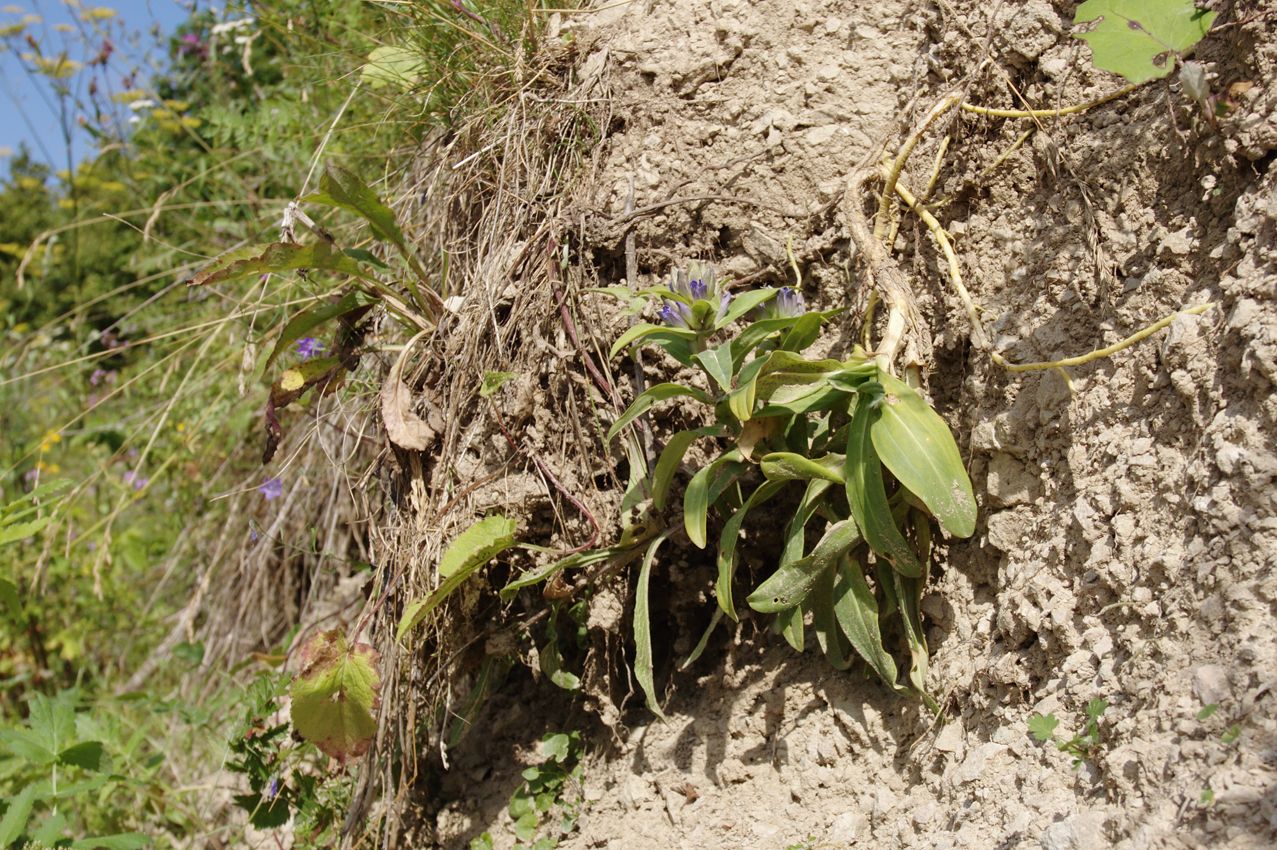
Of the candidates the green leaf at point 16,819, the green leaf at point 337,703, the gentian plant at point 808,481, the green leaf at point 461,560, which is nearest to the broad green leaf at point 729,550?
the gentian plant at point 808,481

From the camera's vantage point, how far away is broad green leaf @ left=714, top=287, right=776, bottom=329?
2143 mm

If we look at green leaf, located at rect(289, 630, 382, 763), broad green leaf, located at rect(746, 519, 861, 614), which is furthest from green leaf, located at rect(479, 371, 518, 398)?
broad green leaf, located at rect(746, 519, 861, 614)

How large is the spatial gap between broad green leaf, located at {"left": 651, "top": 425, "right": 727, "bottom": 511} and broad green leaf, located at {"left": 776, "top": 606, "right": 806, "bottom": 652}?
1.18ft

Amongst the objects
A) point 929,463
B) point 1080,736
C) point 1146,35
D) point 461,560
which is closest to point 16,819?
point 461,560

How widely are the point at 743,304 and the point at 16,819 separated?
1978mm

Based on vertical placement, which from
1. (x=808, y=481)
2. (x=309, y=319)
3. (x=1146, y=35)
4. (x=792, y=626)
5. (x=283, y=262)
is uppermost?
(x=1146, y=35)

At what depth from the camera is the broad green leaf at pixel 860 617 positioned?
1.91m

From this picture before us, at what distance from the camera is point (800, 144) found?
2432 mm

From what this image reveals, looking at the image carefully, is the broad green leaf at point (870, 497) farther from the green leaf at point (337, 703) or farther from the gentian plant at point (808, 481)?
the green leaf at point (337, 703)

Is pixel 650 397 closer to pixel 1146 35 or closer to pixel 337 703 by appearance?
pixel 337 703

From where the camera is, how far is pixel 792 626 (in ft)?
6.50

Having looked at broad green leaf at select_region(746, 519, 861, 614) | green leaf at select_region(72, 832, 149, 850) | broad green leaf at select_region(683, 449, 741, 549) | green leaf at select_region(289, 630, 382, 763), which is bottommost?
green leaf at select_region(72, 832, 149, 850)

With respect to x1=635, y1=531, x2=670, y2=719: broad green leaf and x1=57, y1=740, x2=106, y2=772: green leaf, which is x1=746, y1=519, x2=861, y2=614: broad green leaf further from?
x1=57, y1=740, x2=106, y2=772: green leaf

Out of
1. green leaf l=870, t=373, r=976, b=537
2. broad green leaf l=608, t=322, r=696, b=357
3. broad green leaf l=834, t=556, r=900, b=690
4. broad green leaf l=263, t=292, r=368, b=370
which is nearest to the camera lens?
green leaf l=870, t=373, r=976, b=537
